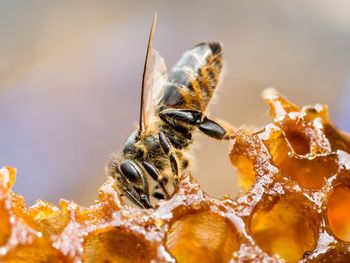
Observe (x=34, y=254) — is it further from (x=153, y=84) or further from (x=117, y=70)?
(x=117, y=70)

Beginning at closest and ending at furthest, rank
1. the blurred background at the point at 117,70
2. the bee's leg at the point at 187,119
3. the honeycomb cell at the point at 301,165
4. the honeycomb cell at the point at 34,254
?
the honeycomb cell at the point at 34,254 → the honeycomb cell at the point at 301,165 → the bee's leg at the point at 187,119 → the blurred background at the point at 117,70

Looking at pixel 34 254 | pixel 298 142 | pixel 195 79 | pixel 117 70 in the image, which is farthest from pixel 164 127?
pixel 117 70

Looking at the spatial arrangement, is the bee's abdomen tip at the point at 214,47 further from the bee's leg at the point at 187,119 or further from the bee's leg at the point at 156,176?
the bee's leg at the point at 156,176

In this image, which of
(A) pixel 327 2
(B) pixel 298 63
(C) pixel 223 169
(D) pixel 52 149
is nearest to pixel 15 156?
(D) pixel 52 149

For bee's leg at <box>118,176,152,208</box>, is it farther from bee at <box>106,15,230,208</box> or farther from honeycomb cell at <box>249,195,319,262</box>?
honeycomb cell at <box>249,195,319,262</box>

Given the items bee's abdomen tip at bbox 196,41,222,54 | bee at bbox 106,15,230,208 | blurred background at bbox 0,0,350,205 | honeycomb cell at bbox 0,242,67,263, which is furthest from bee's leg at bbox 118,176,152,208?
blurred background at bbox 0,0,350,205

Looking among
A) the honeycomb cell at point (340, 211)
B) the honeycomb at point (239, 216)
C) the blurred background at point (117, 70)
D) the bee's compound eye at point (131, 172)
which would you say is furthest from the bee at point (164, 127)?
the blurred background at point (117, 70)
